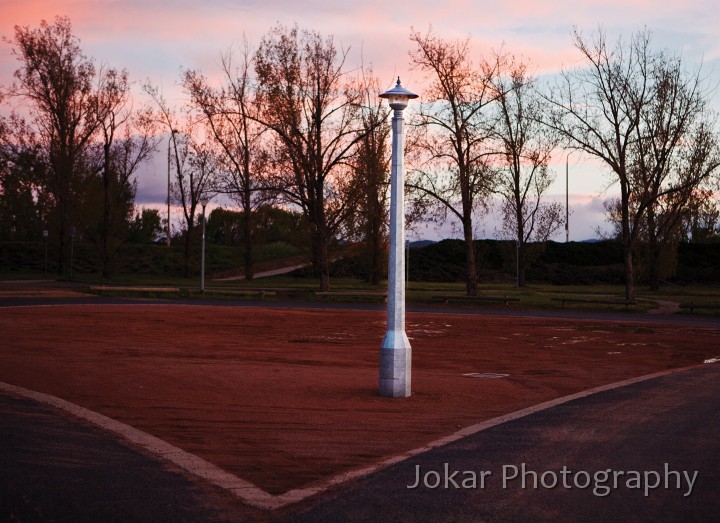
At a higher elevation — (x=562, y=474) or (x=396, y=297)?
(x=396, y=297)

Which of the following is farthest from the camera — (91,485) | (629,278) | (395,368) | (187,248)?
(187,248)

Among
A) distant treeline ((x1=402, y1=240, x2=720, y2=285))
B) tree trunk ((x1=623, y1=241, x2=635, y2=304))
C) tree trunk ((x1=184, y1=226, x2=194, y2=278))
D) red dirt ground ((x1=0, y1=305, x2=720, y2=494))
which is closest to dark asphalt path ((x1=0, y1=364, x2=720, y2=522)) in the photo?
red dirt ground ((x1=0, y1=305, x2=720, y2=494))

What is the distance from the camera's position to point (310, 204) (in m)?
44.3

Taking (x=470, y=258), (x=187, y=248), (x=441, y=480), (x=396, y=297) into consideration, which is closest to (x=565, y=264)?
(x=187, y=248)

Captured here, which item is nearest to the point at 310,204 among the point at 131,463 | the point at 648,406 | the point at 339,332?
the point at 339,332

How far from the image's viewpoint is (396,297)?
41.0 ft

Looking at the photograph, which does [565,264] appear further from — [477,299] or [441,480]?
[441,480]

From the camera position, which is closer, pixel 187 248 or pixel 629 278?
pixel 629 278

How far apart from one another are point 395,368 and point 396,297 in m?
1.05

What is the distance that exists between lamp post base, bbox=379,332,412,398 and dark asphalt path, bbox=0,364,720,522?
7.53 feet

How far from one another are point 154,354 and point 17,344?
3.55 meters

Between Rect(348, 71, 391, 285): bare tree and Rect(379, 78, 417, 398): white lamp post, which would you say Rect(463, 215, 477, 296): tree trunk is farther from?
Rect(379, 78, 417, 398): white lamp post

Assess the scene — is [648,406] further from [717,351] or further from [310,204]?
[310,204]

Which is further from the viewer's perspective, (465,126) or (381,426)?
(465,126)
